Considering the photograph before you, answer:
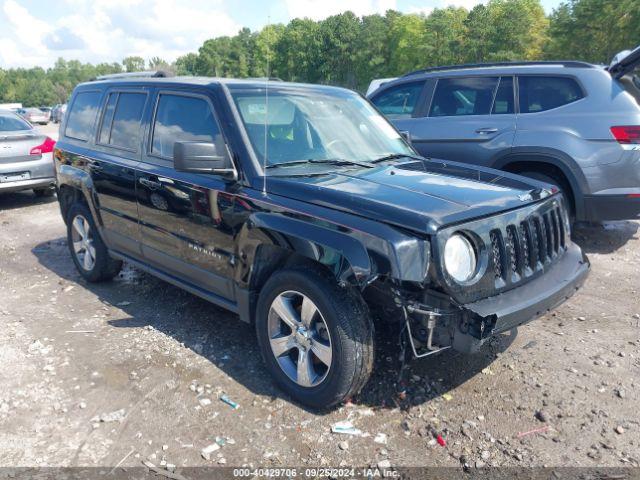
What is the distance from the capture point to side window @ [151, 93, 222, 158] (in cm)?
388

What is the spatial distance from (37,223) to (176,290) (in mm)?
4455

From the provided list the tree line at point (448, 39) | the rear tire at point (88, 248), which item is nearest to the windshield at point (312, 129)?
the rear tire at point (88, 248)

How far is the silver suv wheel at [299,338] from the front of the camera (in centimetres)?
319

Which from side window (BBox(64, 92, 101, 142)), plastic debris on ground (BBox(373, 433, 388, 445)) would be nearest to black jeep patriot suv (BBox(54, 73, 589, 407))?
plastic debris on ground (BBox(373, 433, 388, 445))

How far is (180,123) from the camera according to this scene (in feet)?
13.5

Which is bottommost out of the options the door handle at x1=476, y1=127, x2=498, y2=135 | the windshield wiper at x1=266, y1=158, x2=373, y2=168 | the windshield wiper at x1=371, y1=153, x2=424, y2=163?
the door handle at x1=476, y1=127, x2=498, y2=135

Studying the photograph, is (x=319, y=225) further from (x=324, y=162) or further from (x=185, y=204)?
(x=185, y=204)

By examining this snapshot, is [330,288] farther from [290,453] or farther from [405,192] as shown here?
[290,453]

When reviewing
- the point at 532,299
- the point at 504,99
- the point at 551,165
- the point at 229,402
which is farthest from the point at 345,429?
the point at 504,99

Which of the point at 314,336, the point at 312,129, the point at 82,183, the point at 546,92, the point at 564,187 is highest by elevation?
the point at 546,92

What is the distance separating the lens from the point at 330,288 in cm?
305

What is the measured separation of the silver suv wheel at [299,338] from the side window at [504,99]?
14.2ft

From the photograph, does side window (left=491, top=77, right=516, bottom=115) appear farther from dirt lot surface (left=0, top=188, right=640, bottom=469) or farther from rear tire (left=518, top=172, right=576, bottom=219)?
dirt lot surface (left=0, top=188, right=640, bottom=469)

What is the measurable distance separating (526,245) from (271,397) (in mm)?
1848
